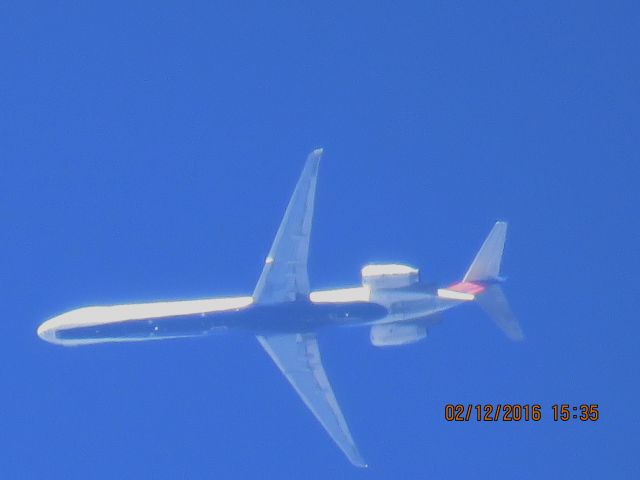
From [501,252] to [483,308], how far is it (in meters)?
2.78

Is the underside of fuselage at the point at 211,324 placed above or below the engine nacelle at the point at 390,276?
below

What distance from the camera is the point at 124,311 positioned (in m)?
42.2

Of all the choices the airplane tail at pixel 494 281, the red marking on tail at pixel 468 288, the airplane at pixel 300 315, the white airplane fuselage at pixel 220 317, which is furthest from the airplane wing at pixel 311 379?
the airplane tail at pixel 494 281

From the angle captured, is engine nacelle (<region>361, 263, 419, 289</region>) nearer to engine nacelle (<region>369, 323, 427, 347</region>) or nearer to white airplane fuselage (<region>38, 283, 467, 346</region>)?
white airplane fuselage (<region>38, 283, 467, 346</region>)

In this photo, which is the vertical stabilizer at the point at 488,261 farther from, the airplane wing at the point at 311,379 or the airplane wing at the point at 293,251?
the airplane wing at the point at 293,251

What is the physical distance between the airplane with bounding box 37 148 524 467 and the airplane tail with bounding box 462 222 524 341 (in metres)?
0.05

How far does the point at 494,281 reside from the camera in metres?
45.8

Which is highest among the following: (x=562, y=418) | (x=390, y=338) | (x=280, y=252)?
(x=280, y=252)

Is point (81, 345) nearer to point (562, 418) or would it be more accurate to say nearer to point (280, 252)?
point (280, 252)

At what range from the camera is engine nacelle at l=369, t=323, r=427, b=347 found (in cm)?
4466

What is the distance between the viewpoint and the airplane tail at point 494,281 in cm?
4534

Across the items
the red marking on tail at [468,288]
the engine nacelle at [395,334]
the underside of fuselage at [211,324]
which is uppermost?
the red marking on tail at [468,288]

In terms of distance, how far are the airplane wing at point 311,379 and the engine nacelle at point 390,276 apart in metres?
3.59

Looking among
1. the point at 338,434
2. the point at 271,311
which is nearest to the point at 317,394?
the point at 338,434
